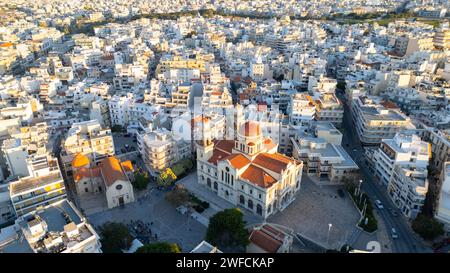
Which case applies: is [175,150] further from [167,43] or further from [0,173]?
[167,43]

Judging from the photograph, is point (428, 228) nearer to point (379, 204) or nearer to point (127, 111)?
point (379, 204)

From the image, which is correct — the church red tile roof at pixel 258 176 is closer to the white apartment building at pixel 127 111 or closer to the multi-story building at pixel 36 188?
the multi-story building at pixel 36 188

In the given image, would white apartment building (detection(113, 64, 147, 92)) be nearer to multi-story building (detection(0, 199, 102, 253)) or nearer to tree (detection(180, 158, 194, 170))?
tree (detection(180, 158, 194, 170))

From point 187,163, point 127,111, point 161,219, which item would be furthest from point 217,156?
point 127,111

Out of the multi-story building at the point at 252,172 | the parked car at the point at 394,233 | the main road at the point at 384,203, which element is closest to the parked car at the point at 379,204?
the main road at the point at 384,203

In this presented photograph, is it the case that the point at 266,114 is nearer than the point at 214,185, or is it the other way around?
the point at 214,185
